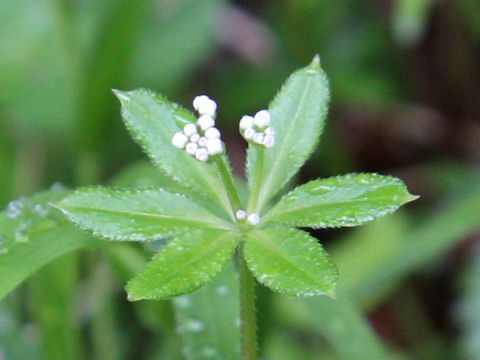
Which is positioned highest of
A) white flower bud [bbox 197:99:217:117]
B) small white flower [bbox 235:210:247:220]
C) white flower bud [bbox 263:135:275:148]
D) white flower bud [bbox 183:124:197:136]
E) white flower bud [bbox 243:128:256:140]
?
white flower bud [bbox 197:99:217:117]

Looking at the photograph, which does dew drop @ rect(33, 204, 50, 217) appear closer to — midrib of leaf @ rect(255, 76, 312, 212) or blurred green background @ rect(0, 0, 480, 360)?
blurred green background @ rect(0, 0, 480, 360)

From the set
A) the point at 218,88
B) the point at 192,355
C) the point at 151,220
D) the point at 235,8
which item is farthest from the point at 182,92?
the point at 151,220

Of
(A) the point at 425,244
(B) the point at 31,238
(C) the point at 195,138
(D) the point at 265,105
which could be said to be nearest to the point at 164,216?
(C) the point at 195,138

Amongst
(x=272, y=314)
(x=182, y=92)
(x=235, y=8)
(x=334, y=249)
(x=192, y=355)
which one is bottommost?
(x=192, y=355)

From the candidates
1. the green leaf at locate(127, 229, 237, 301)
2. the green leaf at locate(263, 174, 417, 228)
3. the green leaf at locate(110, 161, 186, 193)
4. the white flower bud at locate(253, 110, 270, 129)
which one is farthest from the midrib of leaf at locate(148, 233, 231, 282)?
the green leaf at locate(110, 161, 186, 193)

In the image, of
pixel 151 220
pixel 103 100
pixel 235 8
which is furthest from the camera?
pixel 235 8

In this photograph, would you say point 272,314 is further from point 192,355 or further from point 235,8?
point 235,8

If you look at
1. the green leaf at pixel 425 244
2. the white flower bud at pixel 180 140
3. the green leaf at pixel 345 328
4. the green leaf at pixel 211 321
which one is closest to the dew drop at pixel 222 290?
the green leaf at pixel 211 321

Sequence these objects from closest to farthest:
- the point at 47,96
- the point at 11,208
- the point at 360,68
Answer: the point at 11,208
the point at 47,96
the point at 360,68

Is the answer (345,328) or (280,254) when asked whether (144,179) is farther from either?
(280,254)
